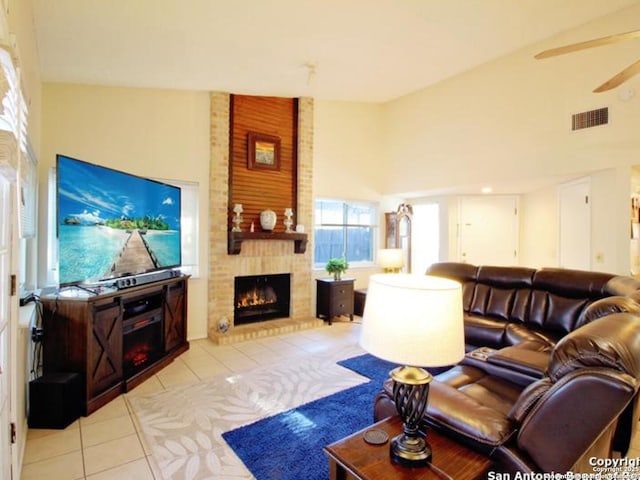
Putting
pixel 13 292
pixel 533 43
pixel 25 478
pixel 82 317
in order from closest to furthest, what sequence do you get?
pixel 13 292 → pixel 25 478 → pixel 82 317 → pixel 533 43

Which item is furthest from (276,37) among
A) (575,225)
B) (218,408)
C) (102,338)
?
(575,225)

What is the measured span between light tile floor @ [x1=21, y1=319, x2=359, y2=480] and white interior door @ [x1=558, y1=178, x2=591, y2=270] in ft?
11.6

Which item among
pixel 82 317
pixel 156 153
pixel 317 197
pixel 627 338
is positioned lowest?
pixel 82 317

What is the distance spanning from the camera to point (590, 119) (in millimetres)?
3916

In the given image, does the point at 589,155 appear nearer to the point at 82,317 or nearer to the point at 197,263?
the point at 197,263

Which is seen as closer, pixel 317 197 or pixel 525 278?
pixel 525 278

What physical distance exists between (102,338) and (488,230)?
18.5 ft

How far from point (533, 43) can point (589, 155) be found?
5.08ft

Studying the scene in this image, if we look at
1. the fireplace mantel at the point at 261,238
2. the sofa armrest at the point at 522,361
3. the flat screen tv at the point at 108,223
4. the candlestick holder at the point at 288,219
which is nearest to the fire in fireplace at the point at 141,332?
the flat screen tv at the point at 108,223

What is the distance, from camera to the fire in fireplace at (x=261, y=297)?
17.1 feet

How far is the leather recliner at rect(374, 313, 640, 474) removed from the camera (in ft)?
3.81

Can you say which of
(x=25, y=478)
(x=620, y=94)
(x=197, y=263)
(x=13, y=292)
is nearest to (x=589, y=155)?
(x=620, y=94)

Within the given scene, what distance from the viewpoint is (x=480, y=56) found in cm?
453

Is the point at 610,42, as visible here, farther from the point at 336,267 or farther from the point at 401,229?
the point at 401,229
